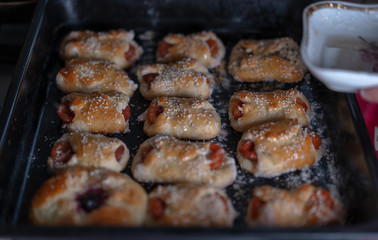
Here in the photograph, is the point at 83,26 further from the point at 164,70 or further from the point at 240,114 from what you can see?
the point at 240,114

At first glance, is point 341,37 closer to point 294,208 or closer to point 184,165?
point 294,208

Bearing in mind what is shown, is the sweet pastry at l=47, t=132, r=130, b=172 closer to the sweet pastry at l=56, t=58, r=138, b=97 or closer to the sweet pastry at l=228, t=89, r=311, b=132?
Answer: the sweet pastry at l=56, t=58, r=138, b=97

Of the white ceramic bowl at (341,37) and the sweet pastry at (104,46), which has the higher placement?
the white ceramic bowl at (341,37)

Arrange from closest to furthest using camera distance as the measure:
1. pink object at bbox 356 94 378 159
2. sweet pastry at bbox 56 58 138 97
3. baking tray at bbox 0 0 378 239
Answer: baking tray at bbox 0 0 378 239, pink object at bbox 356 94 378 159, sweet pastry at bbox 56 58 138 97

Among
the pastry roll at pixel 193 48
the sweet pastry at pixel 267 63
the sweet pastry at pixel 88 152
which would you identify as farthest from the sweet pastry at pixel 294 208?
the pastry roll at pixel 193 48

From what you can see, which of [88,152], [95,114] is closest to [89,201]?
[88,152]

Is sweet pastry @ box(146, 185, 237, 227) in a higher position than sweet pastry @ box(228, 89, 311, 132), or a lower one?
lower

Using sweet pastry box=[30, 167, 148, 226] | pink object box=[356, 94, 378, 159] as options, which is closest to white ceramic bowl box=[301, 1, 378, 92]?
pink object box=[356, 94, 378, 159]

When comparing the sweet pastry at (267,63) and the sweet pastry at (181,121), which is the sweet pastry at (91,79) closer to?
the sweet pastry at (181,121)
